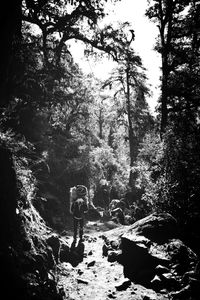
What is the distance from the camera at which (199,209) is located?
360 inches

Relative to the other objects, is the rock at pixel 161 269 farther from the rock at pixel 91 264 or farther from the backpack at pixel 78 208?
the backpack at pixel 78 208

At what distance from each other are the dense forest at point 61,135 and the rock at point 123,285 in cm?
181

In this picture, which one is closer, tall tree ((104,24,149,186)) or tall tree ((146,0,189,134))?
tall tree ((146,0,189,134))

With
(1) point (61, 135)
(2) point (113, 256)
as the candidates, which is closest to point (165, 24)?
(1) point (61, 135)

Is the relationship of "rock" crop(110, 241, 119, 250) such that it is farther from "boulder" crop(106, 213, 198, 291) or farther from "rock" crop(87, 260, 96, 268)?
"rock" crop(87, 260, 96, 268)

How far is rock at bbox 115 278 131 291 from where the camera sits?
257 inches

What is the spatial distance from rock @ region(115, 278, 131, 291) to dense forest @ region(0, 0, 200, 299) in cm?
181

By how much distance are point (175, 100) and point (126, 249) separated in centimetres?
1298

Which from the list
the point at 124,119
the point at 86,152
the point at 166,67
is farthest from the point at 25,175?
the point at 124,119

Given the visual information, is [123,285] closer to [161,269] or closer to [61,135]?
[161,269]

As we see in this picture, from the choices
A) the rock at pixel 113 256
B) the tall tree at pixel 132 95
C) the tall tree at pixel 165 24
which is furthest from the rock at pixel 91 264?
the tall tree at pixel 132 95

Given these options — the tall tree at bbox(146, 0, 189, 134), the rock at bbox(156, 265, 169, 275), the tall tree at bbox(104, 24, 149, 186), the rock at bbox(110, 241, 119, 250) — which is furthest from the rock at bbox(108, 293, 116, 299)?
the tall tree at bbox(104, 24, 149, 186)

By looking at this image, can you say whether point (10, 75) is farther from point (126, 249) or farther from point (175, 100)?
point (175, 100)

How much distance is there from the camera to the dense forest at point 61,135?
597 cm
